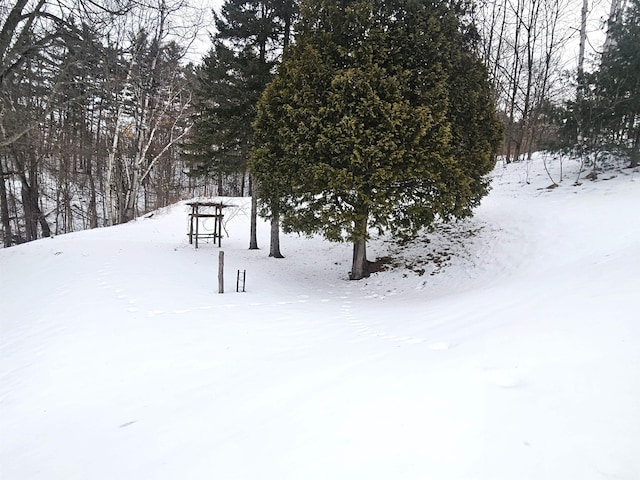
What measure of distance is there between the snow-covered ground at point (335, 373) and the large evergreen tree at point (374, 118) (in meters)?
1.96

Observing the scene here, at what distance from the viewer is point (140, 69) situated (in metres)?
15.1

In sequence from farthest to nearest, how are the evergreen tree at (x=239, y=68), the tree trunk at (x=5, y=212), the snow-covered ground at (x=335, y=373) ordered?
the tree trunk at (x=5, y=212)
the evergreen tree at (x=239, y=68)
the snow-covered ground at (x=335, y=373)

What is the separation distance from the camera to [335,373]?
3191 millimetres

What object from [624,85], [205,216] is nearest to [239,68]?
[205,216]

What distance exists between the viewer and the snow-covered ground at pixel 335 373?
75.5 inches

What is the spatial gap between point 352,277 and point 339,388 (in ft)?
21.3

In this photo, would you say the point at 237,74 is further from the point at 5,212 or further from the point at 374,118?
the point at 5,212

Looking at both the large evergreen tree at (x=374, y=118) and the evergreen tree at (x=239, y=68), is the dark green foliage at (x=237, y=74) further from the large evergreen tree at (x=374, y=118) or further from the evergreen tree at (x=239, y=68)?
the large evergreen tree at (x=374, y=118)

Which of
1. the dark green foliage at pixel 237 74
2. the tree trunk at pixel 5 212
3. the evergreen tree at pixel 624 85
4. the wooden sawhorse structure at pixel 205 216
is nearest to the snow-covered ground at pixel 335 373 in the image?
the wooden sawhorse structure at pixel 205 216

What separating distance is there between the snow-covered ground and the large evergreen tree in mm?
1957

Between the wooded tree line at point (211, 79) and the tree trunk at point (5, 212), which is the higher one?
the wooded tree line at point (211, 79)

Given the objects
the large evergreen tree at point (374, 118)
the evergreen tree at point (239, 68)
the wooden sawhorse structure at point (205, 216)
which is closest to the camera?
the large evergreen tree at point (374, 118)

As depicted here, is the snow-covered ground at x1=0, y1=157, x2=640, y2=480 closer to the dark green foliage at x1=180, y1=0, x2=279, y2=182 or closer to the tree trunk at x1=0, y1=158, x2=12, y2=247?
the dark green foliage at x1=180, y1=0, x2=279, y2=182

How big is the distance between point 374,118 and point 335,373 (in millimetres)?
5385
